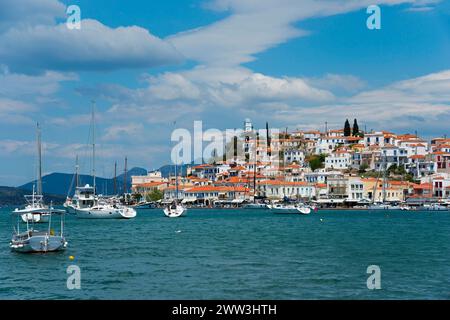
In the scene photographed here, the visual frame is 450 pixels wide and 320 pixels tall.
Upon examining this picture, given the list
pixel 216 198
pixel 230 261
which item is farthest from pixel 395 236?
pixel 216 198

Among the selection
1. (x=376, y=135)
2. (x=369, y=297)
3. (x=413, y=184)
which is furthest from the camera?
(x=376, y=135)

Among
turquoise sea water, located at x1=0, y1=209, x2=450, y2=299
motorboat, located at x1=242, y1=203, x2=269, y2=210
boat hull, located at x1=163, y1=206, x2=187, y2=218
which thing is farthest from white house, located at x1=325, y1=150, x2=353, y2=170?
turquoise sea water, located at x1=0, y1=209, x2=450, y2=299

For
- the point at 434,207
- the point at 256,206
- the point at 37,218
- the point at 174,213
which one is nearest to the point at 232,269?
the point at 37,218

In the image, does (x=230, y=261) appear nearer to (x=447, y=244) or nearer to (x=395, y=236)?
(x=447, y=244)

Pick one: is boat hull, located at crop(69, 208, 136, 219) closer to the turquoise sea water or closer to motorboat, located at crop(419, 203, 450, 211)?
the turquoise sea water

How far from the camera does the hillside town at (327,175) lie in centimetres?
9994

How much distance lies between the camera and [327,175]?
350 feet

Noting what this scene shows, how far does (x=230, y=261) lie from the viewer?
23438 millimetres

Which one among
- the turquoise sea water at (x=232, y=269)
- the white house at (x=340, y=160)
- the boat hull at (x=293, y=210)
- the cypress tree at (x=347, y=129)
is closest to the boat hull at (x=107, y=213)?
the boat hull at (x=293, y=210)

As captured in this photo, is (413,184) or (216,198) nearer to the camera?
(413,184)

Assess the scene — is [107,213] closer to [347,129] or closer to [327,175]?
[327,175]

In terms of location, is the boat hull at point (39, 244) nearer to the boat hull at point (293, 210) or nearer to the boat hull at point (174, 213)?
the boat hull at point (174, 213)
